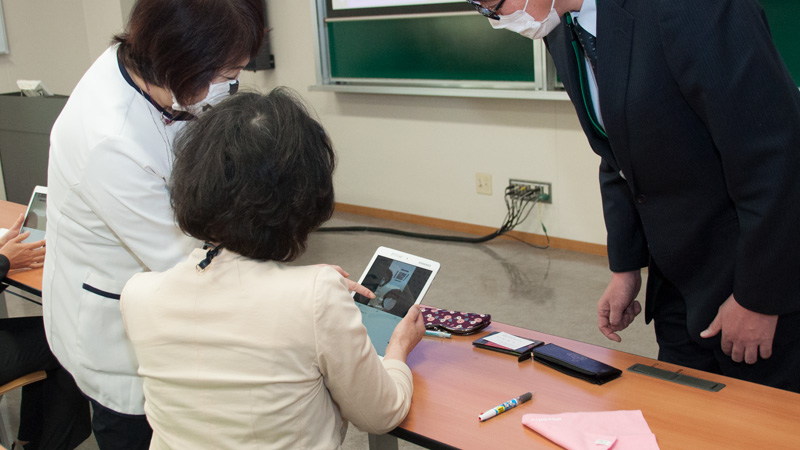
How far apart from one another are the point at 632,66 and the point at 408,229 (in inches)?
135

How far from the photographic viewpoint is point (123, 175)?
1351 millimetres

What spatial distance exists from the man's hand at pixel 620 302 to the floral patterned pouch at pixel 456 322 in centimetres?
26

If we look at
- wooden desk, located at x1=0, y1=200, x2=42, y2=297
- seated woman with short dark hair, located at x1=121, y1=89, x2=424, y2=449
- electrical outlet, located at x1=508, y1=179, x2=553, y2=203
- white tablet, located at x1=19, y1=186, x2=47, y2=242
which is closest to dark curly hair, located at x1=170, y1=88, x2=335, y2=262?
seated woman with short dark hair, located at x1=121, y1=89, x2=424, y2=449

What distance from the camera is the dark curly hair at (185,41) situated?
1.37 meters

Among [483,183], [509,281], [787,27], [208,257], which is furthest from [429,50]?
[208,257]

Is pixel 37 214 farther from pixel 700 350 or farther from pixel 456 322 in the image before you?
pixel 700 350

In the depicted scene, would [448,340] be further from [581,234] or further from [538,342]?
[581,234]

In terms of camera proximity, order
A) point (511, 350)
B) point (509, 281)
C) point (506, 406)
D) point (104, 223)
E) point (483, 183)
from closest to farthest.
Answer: point (506, 406) < point (104, 223) < point (511, 350) < point (509, 281) < point (483, 183)

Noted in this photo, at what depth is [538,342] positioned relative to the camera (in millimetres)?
1540

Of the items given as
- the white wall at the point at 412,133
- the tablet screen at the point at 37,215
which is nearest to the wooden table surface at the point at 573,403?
the tablet screen at the point at 37,215

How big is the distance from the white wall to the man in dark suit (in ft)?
8.03

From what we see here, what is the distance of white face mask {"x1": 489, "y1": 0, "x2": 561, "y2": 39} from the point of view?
1460 mm

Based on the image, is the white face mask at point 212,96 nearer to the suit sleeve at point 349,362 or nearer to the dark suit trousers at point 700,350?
the suit sleeve at point 349,362

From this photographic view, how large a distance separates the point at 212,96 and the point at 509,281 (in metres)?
2.49
